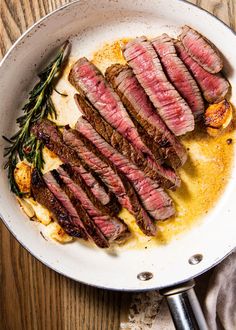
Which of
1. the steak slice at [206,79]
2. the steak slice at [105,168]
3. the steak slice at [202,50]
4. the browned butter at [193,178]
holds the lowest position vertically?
the browned butter at [193,178]

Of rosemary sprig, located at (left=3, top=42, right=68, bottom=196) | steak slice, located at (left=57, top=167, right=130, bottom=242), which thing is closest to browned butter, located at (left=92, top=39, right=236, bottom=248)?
steak slice, located at (left=57, top=167, right=130, bottom=242)

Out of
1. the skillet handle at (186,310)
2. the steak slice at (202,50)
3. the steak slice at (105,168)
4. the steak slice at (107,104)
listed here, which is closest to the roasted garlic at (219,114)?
the steak slice at (202,50)

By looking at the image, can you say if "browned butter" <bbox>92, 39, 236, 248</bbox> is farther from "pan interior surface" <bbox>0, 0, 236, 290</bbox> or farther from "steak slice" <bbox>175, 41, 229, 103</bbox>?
"steak slice" <bbox>175, 41, 229, 103</bbox>

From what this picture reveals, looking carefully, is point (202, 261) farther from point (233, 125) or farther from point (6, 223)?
point (6, 223)

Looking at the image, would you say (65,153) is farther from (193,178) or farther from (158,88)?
(193,178)

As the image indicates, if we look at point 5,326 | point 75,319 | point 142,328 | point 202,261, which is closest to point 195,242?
point 202,261

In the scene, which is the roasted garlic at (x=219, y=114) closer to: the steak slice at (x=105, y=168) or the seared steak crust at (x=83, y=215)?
the steak slice at (x=105, y=168)
